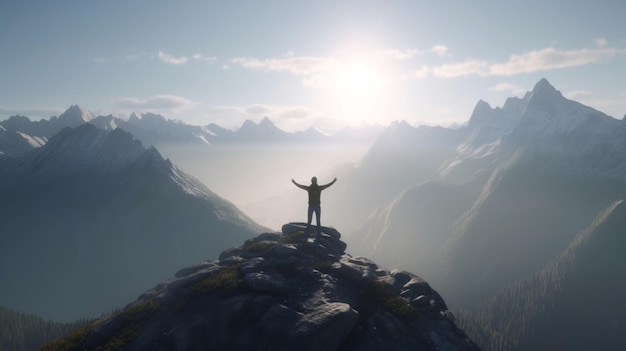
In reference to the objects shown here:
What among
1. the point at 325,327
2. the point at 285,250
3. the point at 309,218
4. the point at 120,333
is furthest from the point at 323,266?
the point at 120,333

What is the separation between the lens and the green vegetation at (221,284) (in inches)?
1257

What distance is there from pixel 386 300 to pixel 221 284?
50.8 feet

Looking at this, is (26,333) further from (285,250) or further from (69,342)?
(285,250)

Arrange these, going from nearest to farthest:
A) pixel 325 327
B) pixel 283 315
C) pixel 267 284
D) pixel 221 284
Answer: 1. pixel 325 327
2. pixel 283 315
3. pixel 267 284
4. pixel 221 284

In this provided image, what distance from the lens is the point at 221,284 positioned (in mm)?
32594

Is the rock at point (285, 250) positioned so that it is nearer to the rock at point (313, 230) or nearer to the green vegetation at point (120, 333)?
the rock at point (313, 230)

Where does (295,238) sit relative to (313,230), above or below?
below

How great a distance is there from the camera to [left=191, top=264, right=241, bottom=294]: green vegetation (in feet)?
105

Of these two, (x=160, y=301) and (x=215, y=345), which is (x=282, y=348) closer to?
(x=215, y=345)

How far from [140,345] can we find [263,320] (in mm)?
9872

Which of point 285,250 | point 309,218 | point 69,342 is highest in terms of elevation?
point 309,218

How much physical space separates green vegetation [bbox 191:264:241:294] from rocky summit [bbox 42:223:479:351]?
3.7 inches

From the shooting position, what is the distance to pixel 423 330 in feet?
97.9

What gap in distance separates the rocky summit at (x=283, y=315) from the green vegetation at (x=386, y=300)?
9cm
